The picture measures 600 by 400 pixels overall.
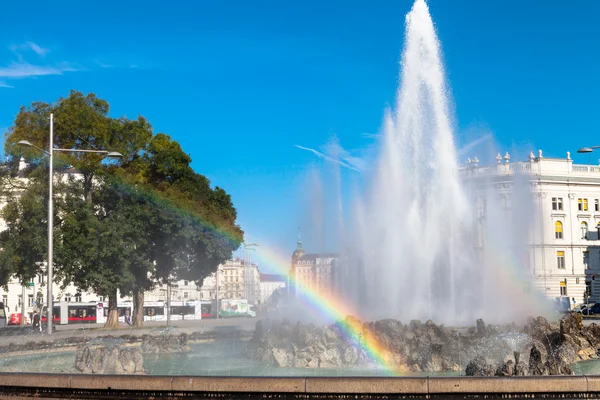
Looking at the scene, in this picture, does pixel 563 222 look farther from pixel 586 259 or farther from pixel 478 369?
pixel 478 369

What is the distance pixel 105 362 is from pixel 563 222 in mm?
90537

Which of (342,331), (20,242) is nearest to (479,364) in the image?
(342,331)

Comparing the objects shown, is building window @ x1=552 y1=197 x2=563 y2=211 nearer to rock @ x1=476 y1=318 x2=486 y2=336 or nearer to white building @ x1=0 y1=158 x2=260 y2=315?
white building @ x1=0 y1=158 x2=260 y2=315

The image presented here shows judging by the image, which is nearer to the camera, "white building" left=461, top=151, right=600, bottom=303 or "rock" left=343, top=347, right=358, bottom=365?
"rock" left=343, top=347, right=358, bottom=365

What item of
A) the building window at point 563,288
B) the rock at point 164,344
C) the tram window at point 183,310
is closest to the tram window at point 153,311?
the tram window at point 183,310

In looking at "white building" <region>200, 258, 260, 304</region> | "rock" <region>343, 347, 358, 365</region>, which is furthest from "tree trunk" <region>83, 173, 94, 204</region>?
"white building" <region>200, 258, 260, 304</region>

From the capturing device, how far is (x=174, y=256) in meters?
46.5

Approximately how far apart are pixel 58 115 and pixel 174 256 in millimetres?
10636

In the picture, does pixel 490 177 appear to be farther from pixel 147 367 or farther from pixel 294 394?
pixel 294 394

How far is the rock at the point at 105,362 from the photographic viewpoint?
20297 millimetres

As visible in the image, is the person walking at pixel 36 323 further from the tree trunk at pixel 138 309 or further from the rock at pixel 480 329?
the rock at pixel 480 329

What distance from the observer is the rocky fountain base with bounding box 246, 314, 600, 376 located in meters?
24.7

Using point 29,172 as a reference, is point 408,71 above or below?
above

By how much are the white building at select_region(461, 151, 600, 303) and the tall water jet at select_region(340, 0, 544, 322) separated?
2406 inches
